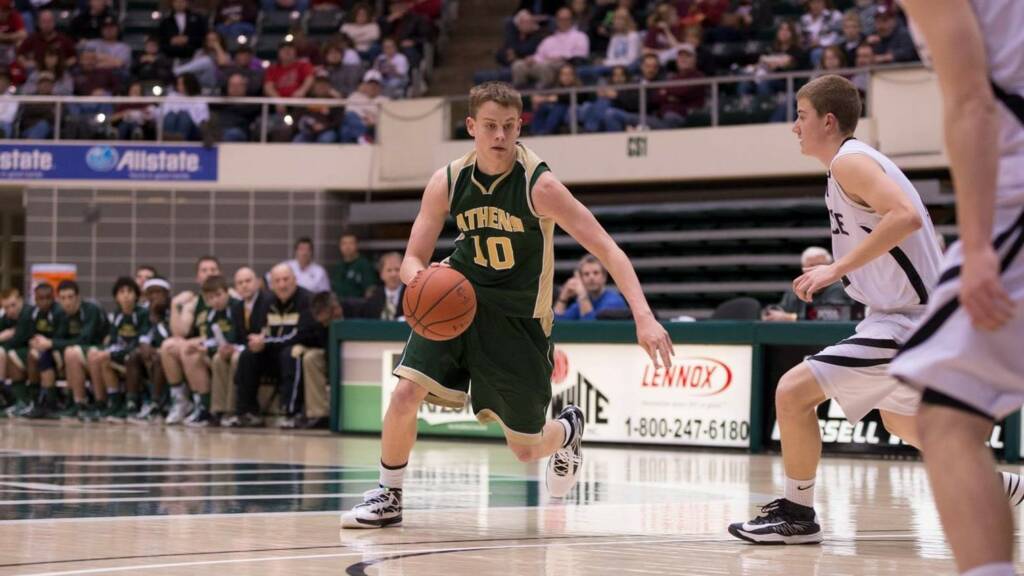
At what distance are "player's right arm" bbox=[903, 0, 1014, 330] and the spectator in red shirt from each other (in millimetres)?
19636

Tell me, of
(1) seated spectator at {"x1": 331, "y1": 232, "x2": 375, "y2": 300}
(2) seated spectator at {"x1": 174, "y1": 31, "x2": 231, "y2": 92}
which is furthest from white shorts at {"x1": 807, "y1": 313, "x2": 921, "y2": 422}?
(2) seated spectator at {"x1": 174, "y1": 31, "x2": 231, "y2": 92}

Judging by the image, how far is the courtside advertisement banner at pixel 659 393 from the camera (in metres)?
11.5

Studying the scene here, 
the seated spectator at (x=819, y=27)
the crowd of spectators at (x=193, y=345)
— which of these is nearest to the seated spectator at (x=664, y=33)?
the seated spectator at (x=819, y=27)

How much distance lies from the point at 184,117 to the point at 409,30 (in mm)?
3492

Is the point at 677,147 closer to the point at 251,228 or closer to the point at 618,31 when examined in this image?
the point at 618,31

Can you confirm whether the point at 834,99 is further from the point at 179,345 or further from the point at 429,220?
A: the point at 179,345

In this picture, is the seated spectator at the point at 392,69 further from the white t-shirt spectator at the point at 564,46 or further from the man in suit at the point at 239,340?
the man in suit at the point at 239,340

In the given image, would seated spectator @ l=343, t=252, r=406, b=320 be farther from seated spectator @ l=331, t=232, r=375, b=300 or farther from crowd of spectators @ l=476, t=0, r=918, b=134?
crowd of spectators @ l=476, t=0, r=918, b=134

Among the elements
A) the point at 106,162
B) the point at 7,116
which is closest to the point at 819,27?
the point at 106,162

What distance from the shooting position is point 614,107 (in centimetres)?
1742

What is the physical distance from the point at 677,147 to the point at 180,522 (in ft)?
38.8

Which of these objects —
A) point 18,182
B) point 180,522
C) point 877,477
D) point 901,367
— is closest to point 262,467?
point 180,522

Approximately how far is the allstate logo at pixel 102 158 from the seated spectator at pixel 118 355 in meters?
4.36

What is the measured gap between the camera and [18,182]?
1942 centimetres
